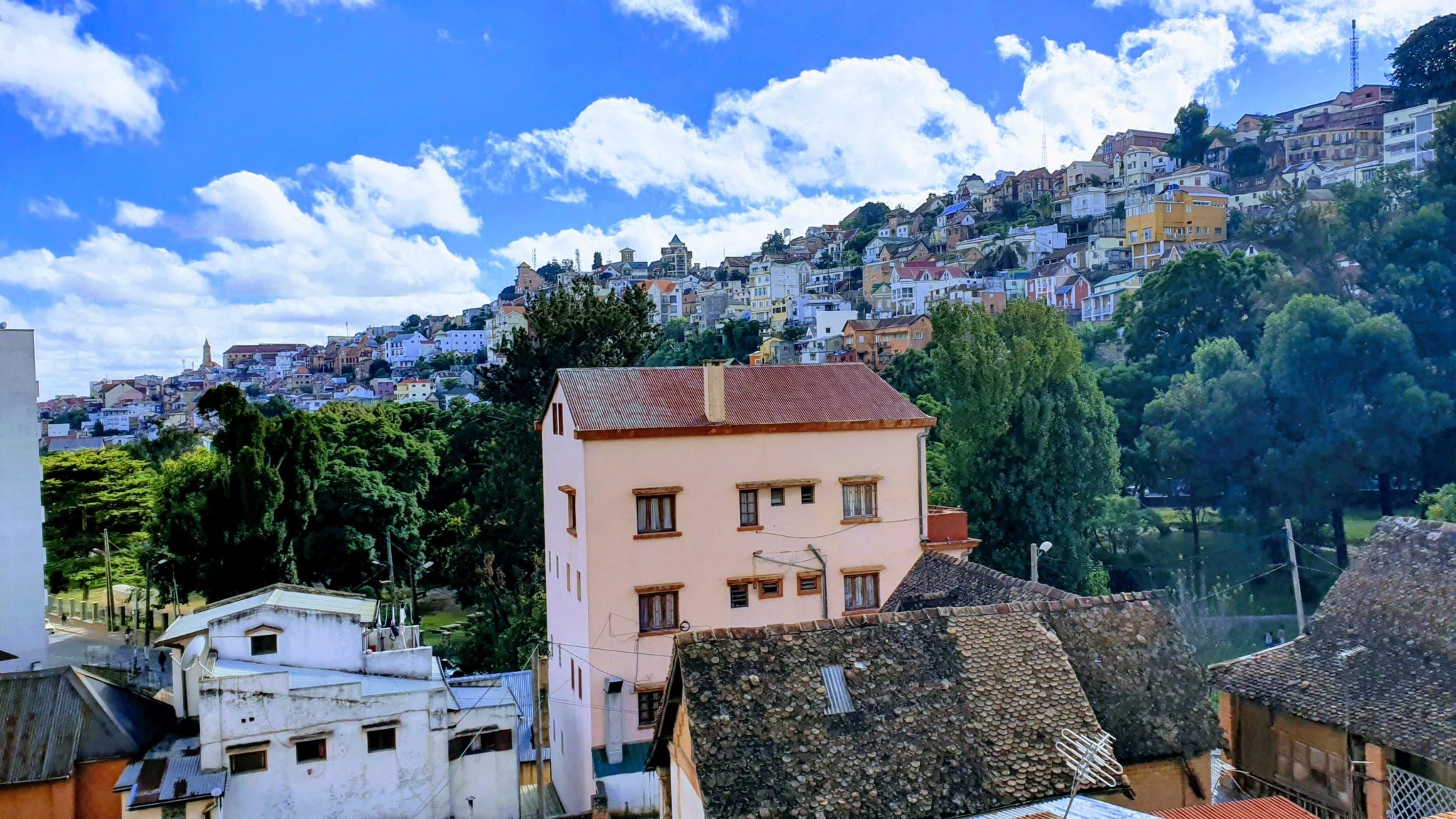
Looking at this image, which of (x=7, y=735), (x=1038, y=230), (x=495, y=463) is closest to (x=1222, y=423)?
(x=495, y=463)

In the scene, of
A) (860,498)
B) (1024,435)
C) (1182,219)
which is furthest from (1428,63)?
(860,498)

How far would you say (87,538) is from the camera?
3612cm

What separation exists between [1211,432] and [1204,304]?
12.3 meters

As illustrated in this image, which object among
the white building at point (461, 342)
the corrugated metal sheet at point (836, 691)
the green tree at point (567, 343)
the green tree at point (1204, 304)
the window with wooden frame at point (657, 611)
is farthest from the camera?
the white building at point (461, 342)

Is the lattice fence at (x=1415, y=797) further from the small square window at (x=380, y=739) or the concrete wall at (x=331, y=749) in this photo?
the small square window at (x=380, y=739)

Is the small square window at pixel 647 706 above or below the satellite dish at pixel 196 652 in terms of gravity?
below

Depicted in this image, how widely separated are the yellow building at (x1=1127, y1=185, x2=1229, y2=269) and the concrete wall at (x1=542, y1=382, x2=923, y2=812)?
225 feet

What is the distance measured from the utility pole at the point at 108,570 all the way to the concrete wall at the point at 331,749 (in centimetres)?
1949

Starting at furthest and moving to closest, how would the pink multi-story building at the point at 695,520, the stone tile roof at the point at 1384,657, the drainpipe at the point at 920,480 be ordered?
the drainpipe at the point at 920,480 → the pink multi-story building at the point at 695,520 → the stone tile roof at the point at 1384,657

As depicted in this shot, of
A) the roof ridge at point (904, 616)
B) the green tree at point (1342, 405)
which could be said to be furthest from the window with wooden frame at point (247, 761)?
the green tree at point (1342, 405)

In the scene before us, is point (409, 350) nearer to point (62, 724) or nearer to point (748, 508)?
point (62, 724)

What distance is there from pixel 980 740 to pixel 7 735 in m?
17.7

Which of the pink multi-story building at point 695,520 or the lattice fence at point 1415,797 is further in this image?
the pink multi-story building at point 695,520

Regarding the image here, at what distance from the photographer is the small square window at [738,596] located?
20109mm
